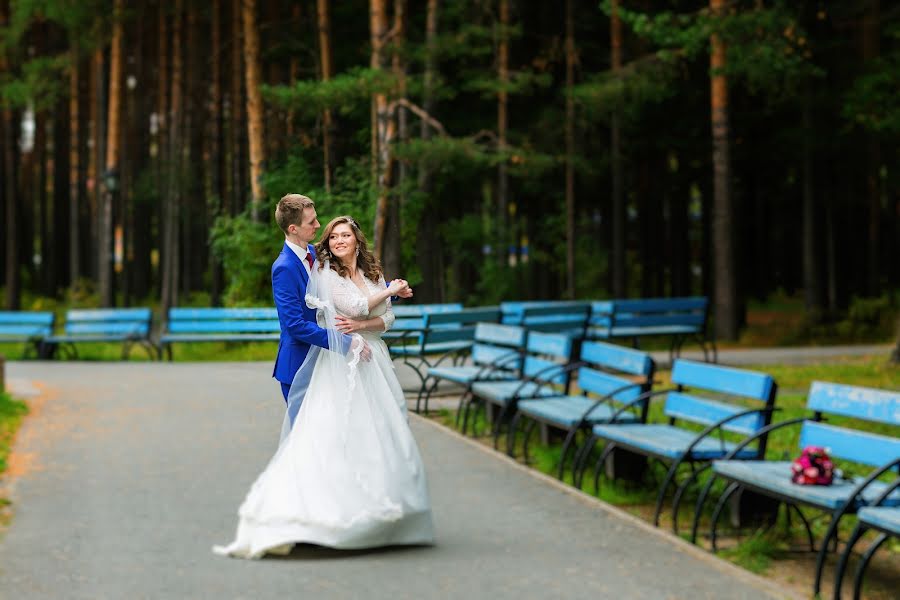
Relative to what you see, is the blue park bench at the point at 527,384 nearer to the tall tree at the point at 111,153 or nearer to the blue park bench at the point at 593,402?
the blue park bench at the point at 593,402

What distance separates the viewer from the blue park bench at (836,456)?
7273 mm

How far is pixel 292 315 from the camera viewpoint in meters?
6.77

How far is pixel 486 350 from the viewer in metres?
14.5

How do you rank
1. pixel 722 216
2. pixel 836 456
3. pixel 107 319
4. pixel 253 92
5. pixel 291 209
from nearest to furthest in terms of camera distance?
pixel 291 209 < pixel 836 456 < pixel 107 319 < pixel 722 216 < pixel 253 92

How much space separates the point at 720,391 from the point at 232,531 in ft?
10.9

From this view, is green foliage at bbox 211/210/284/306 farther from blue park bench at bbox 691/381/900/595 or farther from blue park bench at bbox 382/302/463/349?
blue park bench at bbox 691/381/900/595

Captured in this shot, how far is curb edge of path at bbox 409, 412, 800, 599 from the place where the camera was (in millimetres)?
7129

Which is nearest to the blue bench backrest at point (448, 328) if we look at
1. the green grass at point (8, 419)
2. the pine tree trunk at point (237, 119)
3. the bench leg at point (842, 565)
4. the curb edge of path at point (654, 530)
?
the curb edge of path at point (654, 530)

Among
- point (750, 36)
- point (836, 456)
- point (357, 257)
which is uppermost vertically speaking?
point (750, 36)

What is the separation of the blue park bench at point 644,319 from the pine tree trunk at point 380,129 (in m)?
4.58

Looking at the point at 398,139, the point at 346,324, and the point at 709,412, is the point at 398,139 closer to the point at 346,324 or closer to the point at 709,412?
the point at 709,412

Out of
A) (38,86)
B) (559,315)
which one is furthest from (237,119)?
(559,315)

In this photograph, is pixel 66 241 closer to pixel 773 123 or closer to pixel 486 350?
pixel 773 123

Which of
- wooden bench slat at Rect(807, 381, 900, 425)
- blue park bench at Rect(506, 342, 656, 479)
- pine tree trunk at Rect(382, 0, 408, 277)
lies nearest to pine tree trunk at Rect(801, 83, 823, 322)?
pine tree trunk at Rect(382, 0, 408, 277)
